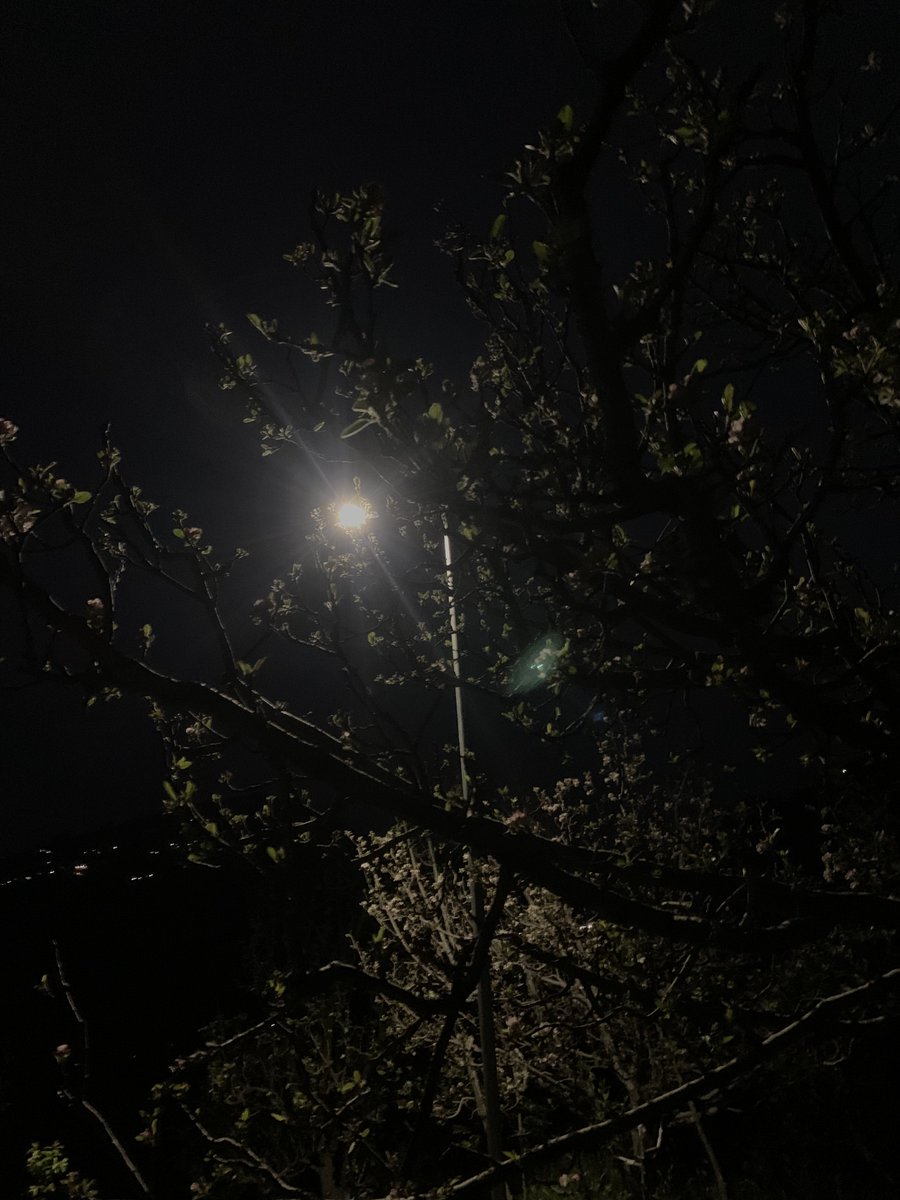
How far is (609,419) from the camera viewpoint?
389 centimetres

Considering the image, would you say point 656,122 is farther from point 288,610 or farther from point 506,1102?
point 506,1102

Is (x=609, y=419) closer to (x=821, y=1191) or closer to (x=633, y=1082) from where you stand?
(x=633, y=1082)

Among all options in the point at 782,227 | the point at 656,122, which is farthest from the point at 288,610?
the point at 782,227

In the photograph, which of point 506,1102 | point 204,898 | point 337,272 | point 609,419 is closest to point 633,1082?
point 506,1102

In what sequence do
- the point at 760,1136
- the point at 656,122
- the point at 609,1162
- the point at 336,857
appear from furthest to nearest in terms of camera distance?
the point at 760,1136, the point at 609,1162, the point at 656,122, the point at 336,857

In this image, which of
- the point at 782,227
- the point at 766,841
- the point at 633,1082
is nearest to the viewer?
the point at 782,227

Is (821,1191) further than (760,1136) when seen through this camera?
No

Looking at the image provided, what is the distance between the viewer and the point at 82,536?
124 inches

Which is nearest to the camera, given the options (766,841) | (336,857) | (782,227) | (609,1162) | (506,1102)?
(336,857)

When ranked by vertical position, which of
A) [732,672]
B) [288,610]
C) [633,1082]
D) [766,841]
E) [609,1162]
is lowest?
[609,1162]

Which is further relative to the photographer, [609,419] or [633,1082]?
[633,1082]

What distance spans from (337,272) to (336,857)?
10.7 feet

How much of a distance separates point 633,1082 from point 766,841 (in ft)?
27.3

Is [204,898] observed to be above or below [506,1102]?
above
